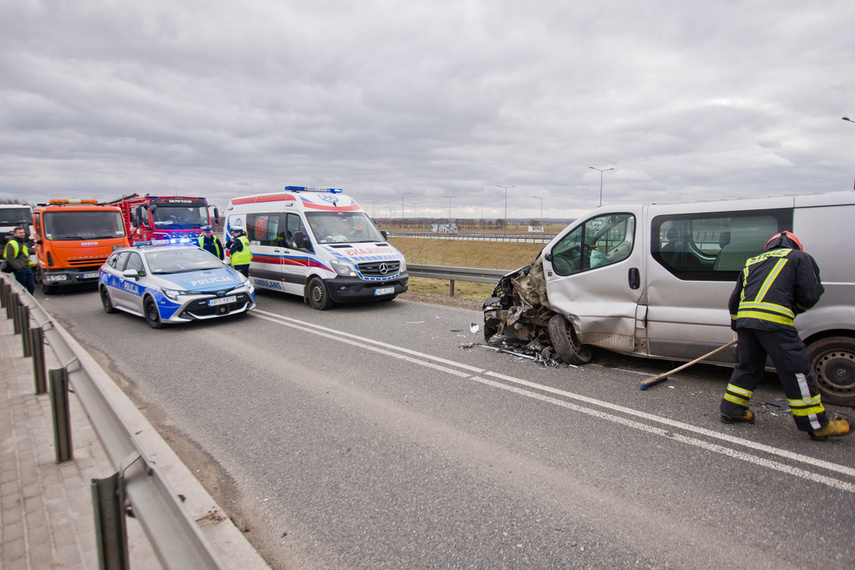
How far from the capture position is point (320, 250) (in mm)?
10352

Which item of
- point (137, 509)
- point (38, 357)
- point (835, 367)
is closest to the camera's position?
point (137, 509)

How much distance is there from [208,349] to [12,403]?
259 centimetres

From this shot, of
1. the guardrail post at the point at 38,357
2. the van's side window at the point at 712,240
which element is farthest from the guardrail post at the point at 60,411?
the van's side window at the point at 712,240

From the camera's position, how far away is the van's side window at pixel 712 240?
4.92 m

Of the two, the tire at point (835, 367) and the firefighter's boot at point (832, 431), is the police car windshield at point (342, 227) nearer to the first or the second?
the tire at point (835, 367)

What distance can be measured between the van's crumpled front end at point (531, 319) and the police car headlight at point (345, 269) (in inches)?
149

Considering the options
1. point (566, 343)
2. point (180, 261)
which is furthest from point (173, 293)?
point (566, 343)

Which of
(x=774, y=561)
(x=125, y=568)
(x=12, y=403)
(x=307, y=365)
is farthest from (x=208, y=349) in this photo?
(x=774, y=561)

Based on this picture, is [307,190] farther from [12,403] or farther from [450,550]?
[450,550]

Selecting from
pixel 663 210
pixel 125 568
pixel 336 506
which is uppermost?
pixel 663 210

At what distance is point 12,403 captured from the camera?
16.3 feet

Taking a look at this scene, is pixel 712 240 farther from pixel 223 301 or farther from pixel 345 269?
pixel 223 301

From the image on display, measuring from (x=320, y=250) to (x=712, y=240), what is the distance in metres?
7.35

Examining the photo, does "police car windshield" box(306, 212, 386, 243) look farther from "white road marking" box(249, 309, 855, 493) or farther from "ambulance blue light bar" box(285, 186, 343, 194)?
"white road marking" box(249, 309, 855, 493)
